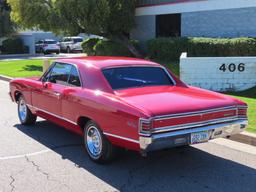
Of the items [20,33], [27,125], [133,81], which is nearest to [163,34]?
[27,125]

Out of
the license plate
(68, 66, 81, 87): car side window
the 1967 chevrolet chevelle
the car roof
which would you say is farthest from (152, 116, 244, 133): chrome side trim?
Result: (68, 66, 81, 87): car side window

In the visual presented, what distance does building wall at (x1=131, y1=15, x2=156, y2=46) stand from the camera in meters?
23.3

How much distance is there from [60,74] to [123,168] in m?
2.22

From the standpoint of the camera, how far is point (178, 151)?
668 centimetres

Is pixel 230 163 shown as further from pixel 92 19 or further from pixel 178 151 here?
pixel 92 19

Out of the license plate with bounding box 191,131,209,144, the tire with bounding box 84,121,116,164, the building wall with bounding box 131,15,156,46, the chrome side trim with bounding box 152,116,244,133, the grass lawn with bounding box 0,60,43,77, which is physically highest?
the building wall with bounding box 131,15,156,46

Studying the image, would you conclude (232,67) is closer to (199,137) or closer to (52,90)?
(52,90)

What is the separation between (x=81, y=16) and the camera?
2209 centimetres

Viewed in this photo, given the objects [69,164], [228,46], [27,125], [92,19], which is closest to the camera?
[69,164]

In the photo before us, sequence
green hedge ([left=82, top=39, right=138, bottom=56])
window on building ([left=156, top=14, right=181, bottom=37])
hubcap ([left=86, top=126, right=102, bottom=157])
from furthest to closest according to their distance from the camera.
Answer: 1. green hedge ([left=82, top=39, right=138, bottom=56])
2. window on building ([left=156, top=14, right=181, bottom=37])
3. hubcap ([left=86, top=126, right=102, bottom=157])

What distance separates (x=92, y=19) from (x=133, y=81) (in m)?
15.8

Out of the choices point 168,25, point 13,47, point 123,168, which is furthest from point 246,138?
point 13,47

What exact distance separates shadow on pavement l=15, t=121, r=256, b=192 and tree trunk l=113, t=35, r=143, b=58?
15.7 m

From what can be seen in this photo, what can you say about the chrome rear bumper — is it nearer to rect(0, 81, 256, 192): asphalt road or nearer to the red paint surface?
the red paint surface
